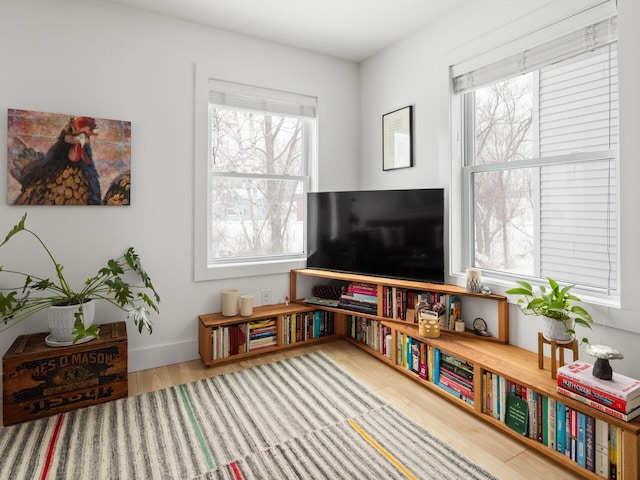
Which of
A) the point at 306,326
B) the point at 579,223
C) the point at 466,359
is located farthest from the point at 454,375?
the point at 306,326

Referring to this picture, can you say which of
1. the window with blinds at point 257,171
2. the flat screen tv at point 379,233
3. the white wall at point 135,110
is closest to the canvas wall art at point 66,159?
the white wall at point 135,110

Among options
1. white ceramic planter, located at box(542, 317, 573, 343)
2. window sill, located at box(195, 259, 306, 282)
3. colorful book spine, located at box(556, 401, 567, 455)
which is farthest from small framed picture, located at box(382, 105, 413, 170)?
colorful book spine, located at box(556, 401, 567, 455)

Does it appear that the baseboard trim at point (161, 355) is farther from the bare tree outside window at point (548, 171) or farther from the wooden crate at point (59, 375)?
the bare tree outside window at point (548, 171)

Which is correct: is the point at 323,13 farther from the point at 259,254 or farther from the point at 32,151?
the point at 32,151

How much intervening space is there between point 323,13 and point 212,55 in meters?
0.93

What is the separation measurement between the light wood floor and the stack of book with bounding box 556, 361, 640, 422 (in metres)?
0.36

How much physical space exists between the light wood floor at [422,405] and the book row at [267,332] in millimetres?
101

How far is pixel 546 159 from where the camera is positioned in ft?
6.82

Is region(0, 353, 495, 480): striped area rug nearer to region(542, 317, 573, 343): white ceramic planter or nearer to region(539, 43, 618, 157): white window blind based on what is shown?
region(542, 317, 573, 343): white ceramic planter

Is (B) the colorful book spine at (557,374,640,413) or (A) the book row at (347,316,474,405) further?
(A) the book row at (347,316,474,405)

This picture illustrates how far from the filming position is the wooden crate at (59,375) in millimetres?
1911

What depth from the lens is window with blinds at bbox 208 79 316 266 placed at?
2.91 metres

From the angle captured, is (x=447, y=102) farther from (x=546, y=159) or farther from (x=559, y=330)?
(x=559, y=330)

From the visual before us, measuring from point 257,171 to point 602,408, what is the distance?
270cm
